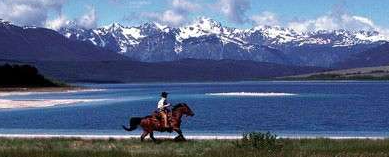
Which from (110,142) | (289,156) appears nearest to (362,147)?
(289,156)

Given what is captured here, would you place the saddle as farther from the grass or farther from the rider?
the grass

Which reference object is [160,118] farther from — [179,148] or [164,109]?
[179,148]

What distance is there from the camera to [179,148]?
34.6m

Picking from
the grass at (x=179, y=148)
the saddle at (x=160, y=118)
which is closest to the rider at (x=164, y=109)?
the saddle at (x=160, y=118)

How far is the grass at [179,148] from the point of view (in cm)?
2915

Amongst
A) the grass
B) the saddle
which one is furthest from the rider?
the grass

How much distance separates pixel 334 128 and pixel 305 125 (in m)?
3.86

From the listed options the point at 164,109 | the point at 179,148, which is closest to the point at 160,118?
the point at 164,109

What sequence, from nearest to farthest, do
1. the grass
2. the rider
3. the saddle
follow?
the grass < the rider < the saddle

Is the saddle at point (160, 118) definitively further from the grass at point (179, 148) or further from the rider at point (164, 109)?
the grass at point (179, 148)

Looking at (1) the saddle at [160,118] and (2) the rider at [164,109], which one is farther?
(1) the saddle at [160,118]

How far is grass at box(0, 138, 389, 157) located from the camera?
29145 mm

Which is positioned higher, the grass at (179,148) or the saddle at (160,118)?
the saddle at (160,118)

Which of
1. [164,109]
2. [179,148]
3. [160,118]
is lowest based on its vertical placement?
[179,148]
